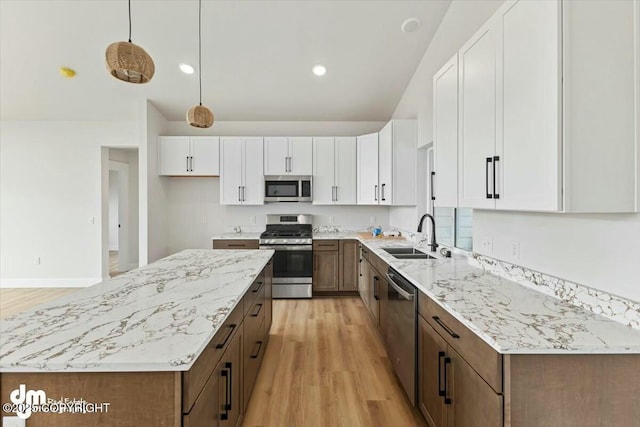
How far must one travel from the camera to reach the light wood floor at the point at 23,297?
400 centimetres

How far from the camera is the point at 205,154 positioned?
15.6ft

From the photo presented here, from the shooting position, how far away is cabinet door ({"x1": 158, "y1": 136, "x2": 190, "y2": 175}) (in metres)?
4.74

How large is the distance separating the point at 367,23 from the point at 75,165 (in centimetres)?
514

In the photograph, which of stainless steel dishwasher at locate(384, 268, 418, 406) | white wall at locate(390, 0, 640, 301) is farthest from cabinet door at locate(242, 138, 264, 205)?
white wall at locate(390, 0, 640, 301)

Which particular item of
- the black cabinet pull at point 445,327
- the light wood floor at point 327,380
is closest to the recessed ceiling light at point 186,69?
the light wood floor at point 327,380

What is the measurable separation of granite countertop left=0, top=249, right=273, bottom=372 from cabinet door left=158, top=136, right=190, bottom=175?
3.18m

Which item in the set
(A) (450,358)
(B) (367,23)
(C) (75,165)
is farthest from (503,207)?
(C) (75,165)

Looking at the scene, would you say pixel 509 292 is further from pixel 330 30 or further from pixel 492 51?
pixel 330 30

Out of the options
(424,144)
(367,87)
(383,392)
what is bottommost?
(383,392)

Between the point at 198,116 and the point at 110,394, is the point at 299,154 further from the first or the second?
the point at 110,394

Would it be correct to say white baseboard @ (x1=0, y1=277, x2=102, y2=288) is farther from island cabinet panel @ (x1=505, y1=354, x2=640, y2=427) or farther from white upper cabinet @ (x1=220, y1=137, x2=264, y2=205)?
island cabinet panel @ (x1=505, y1=354, x2=640, y2=427)

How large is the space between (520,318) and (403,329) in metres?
0.94

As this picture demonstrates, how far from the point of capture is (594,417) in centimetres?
102

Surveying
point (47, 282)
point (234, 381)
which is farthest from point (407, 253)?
point (47, 282)
